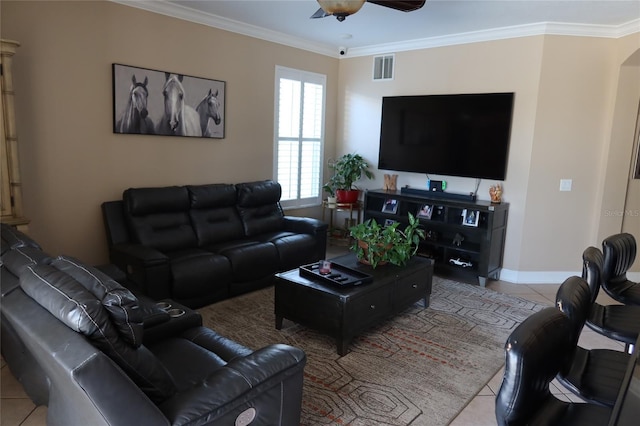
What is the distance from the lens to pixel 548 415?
169cm

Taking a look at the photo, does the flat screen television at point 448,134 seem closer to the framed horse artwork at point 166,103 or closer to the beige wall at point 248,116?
the beige wall at point 248,116

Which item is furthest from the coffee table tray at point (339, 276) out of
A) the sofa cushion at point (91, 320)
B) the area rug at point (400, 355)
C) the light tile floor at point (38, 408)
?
the sofa cushion at point (91, 320)

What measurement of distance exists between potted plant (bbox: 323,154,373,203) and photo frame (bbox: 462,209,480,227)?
5.38 feet

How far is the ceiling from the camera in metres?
4.13

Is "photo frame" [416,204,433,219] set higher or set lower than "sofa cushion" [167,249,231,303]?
higher

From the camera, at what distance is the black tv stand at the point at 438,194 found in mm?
5137

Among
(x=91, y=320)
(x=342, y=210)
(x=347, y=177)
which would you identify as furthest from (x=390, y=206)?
(x=91, y=320)

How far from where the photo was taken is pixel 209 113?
4.98 metres

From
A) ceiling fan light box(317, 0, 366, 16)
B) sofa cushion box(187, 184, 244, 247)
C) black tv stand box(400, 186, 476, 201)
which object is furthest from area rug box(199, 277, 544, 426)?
ceiling fan light box(317, 0, 366, 16)

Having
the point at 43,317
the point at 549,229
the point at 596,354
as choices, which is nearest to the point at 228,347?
the point at 43,317

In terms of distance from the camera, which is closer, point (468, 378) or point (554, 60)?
point (468, 378)

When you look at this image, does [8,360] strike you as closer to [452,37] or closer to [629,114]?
[452,37]

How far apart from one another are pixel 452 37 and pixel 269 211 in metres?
3.07

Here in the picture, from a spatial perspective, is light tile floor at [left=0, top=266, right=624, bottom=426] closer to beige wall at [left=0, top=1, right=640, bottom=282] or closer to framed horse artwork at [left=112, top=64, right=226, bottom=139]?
beige wall at [left=0, top=1, right=640, bottom=282]
